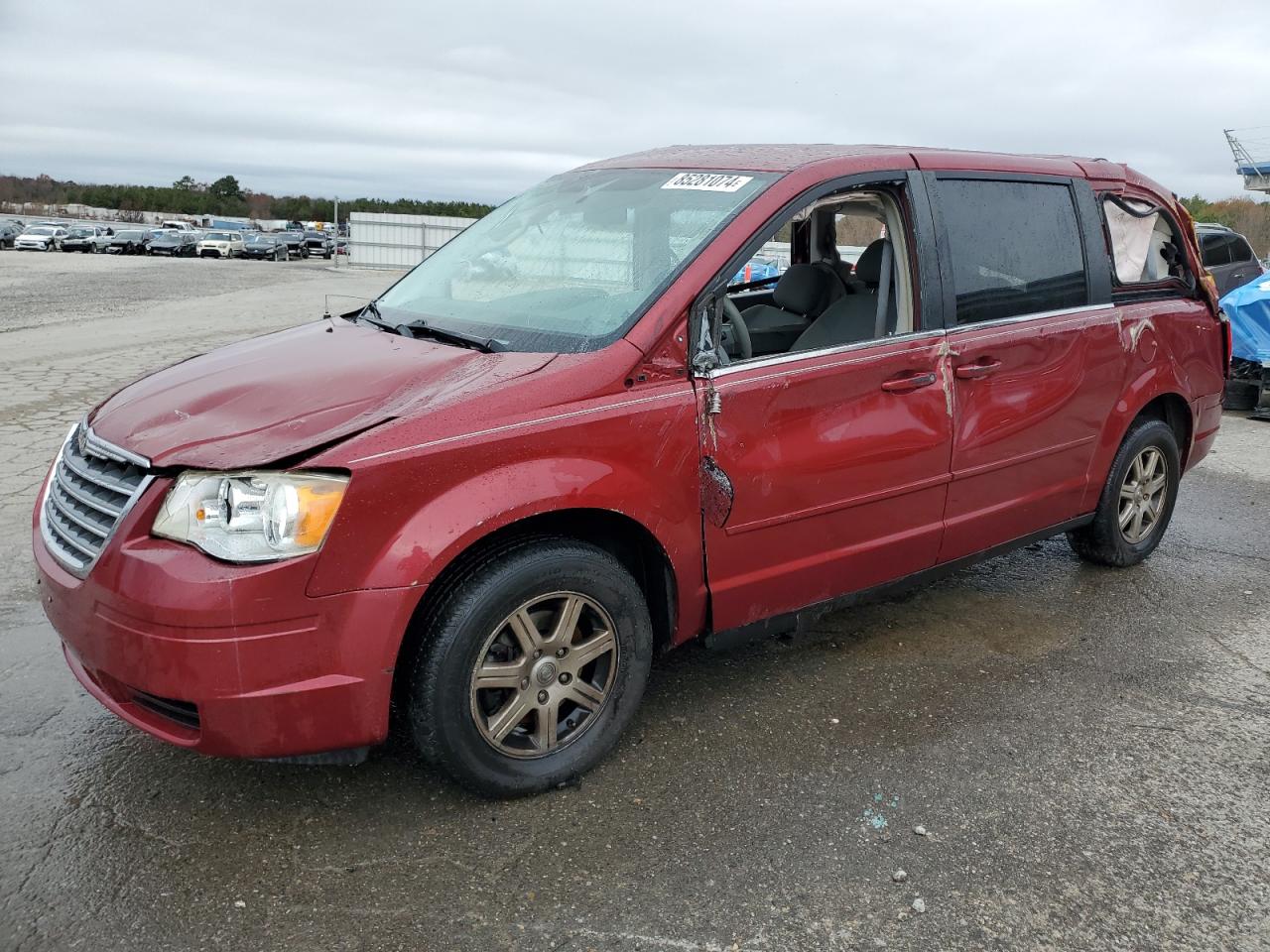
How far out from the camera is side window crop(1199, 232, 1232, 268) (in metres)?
13.1

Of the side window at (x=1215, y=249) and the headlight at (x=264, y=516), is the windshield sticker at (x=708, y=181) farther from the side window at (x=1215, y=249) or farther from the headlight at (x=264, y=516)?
the side window at (x=1215, y=249)

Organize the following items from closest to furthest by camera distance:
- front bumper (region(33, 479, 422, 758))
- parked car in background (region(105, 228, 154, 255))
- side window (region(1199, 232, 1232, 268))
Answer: front bumper (region(33, 479, 422, 758)) → side window (region(1199, 232, 1232, 268)) → parked car in background (region(105, 228, 154, 255))

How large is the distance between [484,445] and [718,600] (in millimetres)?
Result: 1004

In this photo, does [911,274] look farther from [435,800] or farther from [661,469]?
[435,800]

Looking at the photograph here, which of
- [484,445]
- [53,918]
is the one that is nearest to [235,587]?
[484,445]

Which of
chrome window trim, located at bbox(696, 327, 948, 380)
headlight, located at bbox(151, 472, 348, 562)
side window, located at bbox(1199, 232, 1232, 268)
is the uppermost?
side window, located at bbox(1199, 232, 1232, 268)

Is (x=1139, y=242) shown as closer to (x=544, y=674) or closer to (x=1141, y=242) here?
(x=1141, y=242)

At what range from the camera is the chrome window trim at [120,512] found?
8.87 ft

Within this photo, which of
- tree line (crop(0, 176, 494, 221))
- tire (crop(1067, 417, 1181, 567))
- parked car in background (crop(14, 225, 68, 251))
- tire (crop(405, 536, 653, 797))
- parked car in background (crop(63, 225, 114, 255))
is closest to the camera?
tire (crop(405, 536, 653, 797))

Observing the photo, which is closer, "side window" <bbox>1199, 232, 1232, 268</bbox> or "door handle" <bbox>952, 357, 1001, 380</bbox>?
"door handle" <bbox>952, 357, 1001, 380</bbox>

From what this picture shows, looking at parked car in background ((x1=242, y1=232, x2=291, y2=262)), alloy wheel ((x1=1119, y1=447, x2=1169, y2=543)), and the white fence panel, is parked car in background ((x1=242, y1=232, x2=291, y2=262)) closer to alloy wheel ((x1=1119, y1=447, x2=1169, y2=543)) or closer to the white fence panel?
the white fence panel

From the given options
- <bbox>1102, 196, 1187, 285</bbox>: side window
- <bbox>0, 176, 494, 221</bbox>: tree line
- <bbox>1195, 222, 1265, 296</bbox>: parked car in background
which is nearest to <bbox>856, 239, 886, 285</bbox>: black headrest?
<bbox>1102, 196, 1187, 285</bbox>: side window

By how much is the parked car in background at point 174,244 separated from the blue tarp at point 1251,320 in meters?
47.8

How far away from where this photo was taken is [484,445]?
2.79 m
